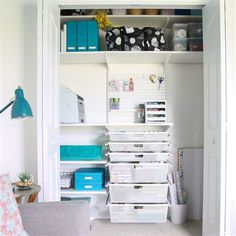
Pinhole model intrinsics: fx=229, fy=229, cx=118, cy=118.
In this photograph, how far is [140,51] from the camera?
7.43ft

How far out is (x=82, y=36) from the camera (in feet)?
7.52

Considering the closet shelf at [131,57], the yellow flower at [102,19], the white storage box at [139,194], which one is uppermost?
the yellow flower at [102,19]

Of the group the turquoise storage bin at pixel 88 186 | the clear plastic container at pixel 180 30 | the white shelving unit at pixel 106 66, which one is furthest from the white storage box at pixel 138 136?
the clear plastic container at pixel 180 30

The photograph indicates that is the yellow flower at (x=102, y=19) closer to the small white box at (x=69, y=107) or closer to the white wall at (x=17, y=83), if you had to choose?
the white wall at (x=17, y=83)

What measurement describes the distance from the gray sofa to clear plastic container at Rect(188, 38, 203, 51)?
71.9 inches

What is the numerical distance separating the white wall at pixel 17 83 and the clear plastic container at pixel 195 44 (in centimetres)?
149

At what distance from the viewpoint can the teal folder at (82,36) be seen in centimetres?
228

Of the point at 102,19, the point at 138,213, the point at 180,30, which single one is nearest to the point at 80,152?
the point at 138,213

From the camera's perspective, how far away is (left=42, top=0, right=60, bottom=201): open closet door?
1718 millimetres

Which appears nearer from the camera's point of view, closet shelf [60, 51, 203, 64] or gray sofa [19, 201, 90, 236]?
gray sofa [19, 201, 90, 236]

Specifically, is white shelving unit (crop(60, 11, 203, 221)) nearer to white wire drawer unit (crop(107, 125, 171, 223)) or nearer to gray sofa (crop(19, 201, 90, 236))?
white wire drawer unit (crop(107, 125, 171, 223))

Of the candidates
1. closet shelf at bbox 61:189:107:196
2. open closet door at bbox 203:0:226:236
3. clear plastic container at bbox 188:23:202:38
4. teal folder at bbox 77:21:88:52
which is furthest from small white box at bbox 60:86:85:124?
clear plastic container at bbox 188:23:202:38

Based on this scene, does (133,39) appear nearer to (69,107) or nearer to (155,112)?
(155,112)

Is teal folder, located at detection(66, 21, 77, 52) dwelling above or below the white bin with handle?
above
